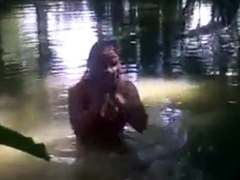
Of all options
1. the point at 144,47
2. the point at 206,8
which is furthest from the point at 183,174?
the point at 206,8

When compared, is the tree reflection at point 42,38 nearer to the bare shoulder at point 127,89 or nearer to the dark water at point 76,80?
the dark water at point 76,80

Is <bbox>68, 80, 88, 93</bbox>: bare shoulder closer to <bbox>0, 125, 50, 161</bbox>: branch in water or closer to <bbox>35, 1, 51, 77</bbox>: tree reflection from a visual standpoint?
<bbox>35, 1, 51, 77</bbox>: tree reflection

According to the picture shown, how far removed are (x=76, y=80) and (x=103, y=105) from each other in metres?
0.23

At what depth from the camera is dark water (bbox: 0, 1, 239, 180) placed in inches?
40.7

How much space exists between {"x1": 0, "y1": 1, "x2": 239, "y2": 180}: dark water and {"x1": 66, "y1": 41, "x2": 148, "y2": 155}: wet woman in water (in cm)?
4

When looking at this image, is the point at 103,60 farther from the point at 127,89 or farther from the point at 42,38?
the point at 42,38

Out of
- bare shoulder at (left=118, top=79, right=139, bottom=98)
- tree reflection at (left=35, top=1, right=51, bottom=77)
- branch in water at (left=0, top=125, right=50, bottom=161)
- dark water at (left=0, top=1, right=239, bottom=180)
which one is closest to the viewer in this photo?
branch in water at (left=0, top=125, right=50, bottom=161)

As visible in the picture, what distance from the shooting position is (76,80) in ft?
4.34

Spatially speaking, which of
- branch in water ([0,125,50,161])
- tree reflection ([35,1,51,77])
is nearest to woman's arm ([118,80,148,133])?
tree reflection ([35,1,51,77])

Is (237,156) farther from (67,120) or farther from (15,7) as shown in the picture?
(15,7)

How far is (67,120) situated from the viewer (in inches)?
47.1

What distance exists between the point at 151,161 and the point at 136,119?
0.13 meters

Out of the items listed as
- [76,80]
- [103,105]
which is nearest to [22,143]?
[103,105]

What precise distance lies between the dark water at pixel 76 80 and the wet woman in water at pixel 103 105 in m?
0.04
